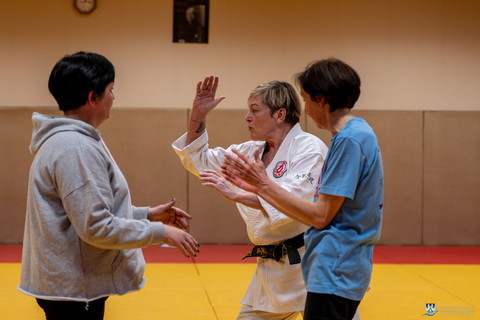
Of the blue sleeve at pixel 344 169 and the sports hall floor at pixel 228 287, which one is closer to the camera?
the blue sleeve at pixel 344 169

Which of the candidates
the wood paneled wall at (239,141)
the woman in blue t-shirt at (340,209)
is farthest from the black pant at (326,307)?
the wood paneled wall at (239,141)

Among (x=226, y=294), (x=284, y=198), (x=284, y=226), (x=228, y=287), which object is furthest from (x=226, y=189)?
(x=228, y=287)

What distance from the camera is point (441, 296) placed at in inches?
202

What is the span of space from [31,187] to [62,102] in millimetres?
356

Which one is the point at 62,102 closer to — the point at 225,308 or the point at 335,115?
the point at 335,115

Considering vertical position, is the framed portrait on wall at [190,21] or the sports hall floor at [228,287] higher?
the framed portrait on wall at [190,21]

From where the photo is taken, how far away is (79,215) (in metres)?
2.00

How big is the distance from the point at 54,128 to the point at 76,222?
0.39 metres

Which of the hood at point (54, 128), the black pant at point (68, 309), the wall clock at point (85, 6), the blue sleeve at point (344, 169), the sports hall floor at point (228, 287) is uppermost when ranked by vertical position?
the wall clock at point (85, 6)

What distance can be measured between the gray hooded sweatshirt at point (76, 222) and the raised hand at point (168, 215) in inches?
17.7

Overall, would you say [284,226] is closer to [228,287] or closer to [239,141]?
[228,287]

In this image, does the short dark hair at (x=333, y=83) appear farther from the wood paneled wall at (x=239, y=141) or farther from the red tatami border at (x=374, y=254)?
the wood paneled wall at (x=239, y=141)

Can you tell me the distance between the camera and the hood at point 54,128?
211 centimetres

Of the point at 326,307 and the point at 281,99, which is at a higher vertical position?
the point at 281,99
